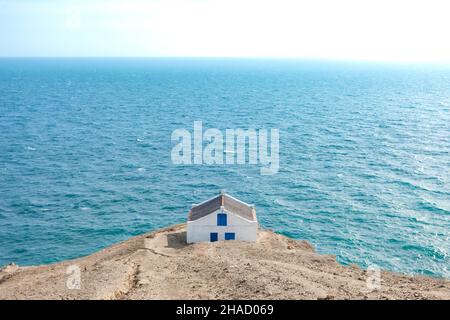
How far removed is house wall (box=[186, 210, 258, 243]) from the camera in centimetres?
5203

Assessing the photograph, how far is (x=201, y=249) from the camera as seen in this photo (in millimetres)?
49500

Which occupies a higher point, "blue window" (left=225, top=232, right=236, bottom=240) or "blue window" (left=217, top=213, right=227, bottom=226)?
"blue window" (left=217, top=213, right=227, bottom=226)

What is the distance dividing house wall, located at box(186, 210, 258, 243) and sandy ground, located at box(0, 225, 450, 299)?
1.27m

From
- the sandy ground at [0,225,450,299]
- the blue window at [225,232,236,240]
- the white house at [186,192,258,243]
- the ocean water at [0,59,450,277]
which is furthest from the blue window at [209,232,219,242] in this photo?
the ocean water at [0,59,450,277]

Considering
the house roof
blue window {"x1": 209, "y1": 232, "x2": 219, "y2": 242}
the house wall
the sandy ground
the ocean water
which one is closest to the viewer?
the sandy ground

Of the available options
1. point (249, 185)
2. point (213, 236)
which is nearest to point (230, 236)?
point (213, 236)

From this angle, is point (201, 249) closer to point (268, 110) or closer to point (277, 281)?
point (277, 281)

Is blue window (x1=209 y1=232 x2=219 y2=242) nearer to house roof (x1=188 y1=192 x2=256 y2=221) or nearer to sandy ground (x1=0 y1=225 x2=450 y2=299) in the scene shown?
sandy ground (x1=0 y1=225 x2=450 y2=299)

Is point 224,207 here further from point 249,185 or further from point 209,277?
point 249,185

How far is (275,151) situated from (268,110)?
6043 cm

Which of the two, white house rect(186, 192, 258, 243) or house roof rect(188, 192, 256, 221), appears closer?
white house rect(186, 192, 258, 243)

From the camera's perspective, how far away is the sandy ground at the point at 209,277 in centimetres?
3700

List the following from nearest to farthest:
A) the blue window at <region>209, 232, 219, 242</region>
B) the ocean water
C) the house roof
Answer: the blue window at <region>209, 232, 219, 242</region>
the house roof
the ocean water
